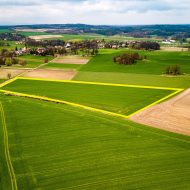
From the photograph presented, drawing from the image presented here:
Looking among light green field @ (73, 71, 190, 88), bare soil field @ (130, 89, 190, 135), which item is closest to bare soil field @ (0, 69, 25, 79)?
light green field @ (73, 71, 190, 88)

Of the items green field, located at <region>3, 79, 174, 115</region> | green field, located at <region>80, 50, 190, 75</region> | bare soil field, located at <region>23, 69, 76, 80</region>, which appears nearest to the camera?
green field, located at <region>3, 79, 174, 115</region>

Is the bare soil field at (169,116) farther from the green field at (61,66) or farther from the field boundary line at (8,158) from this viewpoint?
the green field at (61,66)

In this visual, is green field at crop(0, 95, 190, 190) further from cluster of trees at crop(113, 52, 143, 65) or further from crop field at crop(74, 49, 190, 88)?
cluster of trees at crop(113, 52, 143, 65)

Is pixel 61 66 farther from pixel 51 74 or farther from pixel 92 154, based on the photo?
pixel 92 154

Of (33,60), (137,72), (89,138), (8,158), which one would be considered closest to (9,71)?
(33,60)

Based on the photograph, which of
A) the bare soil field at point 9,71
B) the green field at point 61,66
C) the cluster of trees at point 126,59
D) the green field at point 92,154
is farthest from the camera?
the cluster of trees at point 126,59

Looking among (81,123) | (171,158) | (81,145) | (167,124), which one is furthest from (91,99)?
(171,158)

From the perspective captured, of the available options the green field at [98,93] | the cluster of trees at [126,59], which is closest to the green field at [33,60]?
the cluster of trees at [126,59]
